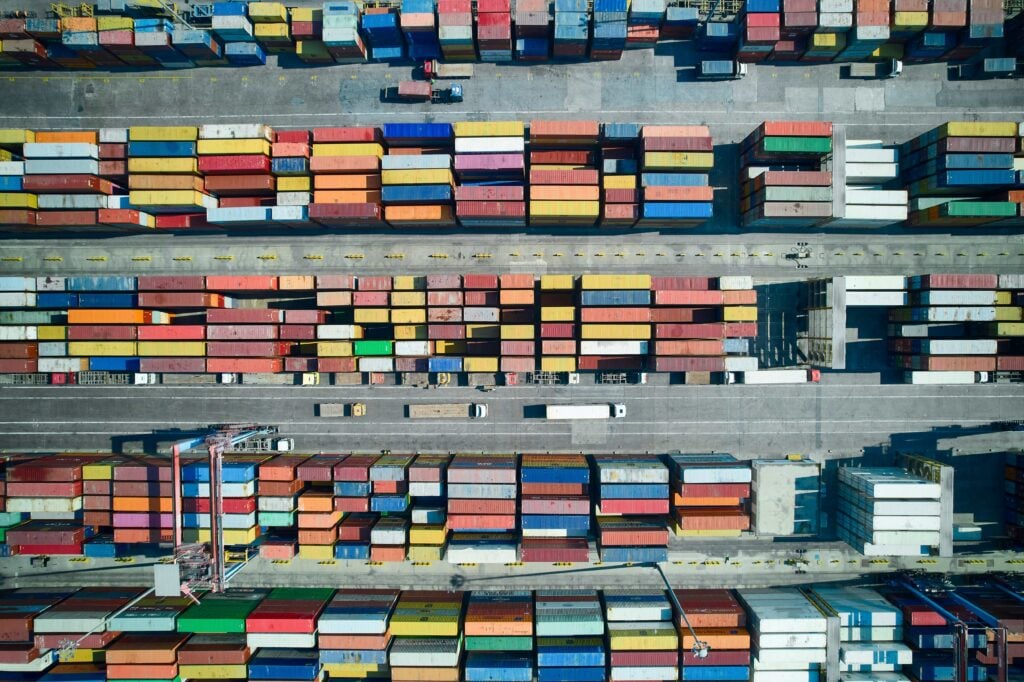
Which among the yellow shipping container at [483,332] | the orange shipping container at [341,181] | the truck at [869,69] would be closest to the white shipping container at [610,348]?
the yellow shipping container at [483,332]

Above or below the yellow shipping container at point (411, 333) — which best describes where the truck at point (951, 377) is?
below

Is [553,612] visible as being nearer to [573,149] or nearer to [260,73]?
[573,149]

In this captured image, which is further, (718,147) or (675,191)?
(718,147)

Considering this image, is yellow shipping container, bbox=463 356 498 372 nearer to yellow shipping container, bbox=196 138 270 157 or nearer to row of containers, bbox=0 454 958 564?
row of containers, bbox=0 454 958 564

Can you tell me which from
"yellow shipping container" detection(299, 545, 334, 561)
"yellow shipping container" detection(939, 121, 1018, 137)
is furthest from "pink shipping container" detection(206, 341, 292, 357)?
"yellow shipping container" detection(939, 121, 1018, 137)

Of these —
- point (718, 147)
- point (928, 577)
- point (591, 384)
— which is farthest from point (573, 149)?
point (928, 577)

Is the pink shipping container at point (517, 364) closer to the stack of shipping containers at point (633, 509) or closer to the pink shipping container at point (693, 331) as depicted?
the stack of shipping containers at point (633, 509)
